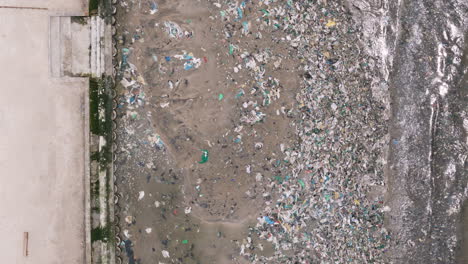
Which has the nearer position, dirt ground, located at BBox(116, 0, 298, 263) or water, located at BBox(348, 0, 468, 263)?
dirt ground, located at BBox(116, 0, 298, 263)

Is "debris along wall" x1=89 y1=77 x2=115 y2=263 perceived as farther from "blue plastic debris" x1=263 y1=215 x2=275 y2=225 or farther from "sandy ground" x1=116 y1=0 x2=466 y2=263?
"blue plastic debris" x1=263 y1=215 x2=275 y2=225

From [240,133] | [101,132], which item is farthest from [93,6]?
[240,133]

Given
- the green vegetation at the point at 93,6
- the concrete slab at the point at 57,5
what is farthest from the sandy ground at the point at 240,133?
the concrete slab at the point at 57,5

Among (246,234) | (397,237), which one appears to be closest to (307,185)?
(246,234)

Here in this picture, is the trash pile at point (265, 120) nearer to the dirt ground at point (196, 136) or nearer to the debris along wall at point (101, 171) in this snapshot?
the dirt ground at point (196, 136)

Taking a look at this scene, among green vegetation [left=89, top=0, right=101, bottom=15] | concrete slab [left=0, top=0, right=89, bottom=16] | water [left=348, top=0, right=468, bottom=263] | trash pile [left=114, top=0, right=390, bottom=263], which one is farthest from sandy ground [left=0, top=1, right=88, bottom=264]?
water [left=348, top=0, right=468, bottom=263]

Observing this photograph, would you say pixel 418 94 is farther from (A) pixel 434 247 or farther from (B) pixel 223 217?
(B) pixel 223 217
